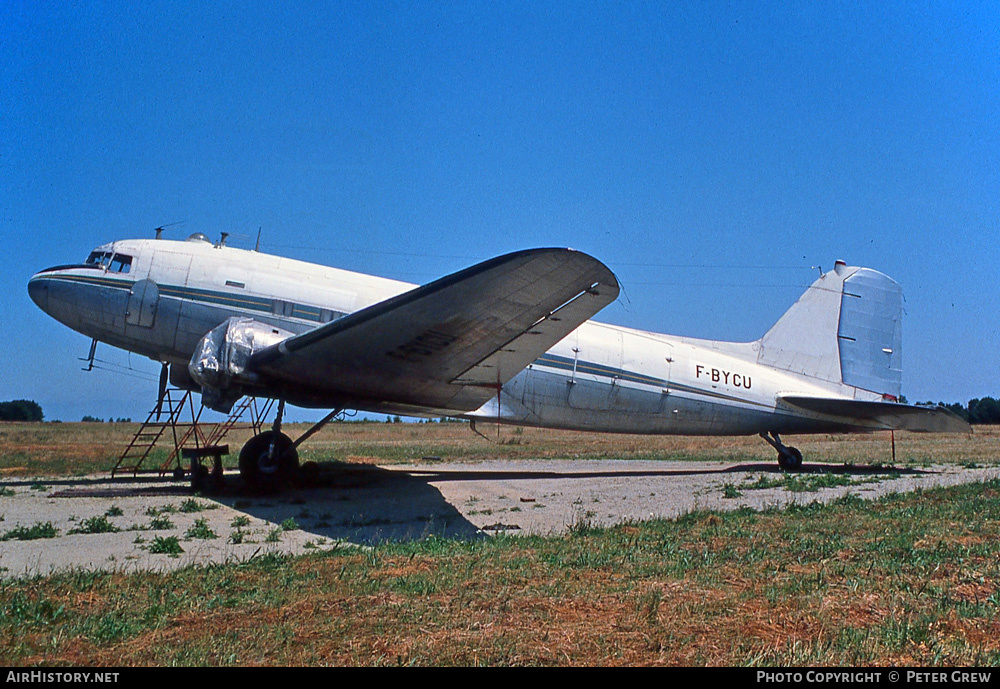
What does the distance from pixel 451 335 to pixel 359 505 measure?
3116 millimetres

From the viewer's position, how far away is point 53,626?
4.50 meters

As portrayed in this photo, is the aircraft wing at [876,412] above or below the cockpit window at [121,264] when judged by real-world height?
below

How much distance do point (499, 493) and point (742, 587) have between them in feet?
24.6

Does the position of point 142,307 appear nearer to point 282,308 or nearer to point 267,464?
point 282,308

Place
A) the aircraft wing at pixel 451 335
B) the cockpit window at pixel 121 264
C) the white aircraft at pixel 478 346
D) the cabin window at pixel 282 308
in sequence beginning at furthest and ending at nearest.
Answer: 1. the cabin window at pixel 282 308
2. the cockpit window at pixel 121 264
3. the white aircraft at pixel 478 346
4. the aircraft wing at pixel 451 335

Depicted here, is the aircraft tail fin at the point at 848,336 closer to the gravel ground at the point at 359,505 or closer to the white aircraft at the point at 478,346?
the white aircraft at the point at 478,346

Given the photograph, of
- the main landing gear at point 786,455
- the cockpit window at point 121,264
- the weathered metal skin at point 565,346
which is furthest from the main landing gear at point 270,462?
the main landing gear at point 786,455

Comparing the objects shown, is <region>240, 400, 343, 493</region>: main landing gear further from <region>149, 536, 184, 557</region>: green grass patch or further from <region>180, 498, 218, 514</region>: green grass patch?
<region>149, 536, 184, 557</region>: green grass patch

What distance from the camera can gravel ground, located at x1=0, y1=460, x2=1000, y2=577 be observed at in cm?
761

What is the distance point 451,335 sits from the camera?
10.6 meters

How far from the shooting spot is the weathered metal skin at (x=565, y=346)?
43.4 ft

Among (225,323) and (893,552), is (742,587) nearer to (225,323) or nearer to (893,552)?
(893,552)

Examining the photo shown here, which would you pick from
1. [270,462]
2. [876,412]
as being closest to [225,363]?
[270,462]

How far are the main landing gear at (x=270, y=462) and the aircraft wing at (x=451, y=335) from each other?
3.51ft
